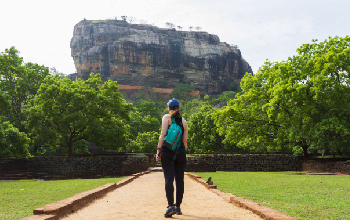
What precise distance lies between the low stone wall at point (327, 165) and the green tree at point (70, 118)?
15.2m

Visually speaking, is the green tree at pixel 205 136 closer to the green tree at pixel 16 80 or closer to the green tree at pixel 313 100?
the green tree at pixel 313 100

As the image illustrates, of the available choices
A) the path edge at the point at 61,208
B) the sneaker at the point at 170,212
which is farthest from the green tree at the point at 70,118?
the sneaker at the point at 170,212

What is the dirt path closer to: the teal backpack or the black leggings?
the black leggings

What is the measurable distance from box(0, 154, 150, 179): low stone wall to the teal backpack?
1764cm

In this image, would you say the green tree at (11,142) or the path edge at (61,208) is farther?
the green tree at (11,142)

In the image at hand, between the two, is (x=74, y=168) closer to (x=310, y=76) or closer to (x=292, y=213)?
(x=310, y=76)

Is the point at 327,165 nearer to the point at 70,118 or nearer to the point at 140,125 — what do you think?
the point at 70,118

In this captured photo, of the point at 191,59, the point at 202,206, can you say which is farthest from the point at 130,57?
the point at 202,206

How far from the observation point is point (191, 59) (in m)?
105

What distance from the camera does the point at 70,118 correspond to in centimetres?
2566

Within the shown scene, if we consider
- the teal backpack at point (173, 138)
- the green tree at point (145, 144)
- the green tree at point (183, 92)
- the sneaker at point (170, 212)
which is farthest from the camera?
the green tree at point (183, 92)

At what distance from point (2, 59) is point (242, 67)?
92.0 meters

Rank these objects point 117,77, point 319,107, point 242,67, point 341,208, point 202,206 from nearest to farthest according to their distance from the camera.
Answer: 1. point 341,208
2. point 202,206
3. point 319,107
4. point 117,77
5. point 242,67

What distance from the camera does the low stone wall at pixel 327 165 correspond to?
2033 centimetres
